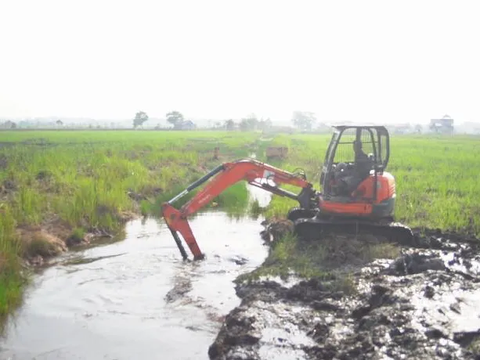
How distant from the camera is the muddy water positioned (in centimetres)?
591

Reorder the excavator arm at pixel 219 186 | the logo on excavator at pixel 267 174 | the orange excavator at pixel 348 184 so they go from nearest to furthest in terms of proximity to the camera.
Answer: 1. the excavator arm at pixel 219 186
2. the orange excavator at pixel 348 184
3. the logo on excavator at pixel 267 174

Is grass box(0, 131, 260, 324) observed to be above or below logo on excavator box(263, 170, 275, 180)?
below

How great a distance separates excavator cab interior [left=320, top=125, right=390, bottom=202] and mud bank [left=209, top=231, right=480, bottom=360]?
5.71 ft

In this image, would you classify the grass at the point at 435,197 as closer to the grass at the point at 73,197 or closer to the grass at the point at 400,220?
the grass at the point at 400,220

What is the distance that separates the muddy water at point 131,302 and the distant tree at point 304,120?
14761 cm

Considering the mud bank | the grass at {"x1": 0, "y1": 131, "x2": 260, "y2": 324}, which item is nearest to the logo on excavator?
the mud bank

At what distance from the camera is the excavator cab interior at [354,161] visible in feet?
30.8

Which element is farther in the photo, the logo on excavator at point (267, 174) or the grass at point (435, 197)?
the grass at point (435, 197)

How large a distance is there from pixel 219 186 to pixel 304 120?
495 ft

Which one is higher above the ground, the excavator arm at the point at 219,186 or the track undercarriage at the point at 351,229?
the excavator arm at the point at 219,186

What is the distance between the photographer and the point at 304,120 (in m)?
158

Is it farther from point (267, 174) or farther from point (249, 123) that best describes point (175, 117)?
point (267, 174)

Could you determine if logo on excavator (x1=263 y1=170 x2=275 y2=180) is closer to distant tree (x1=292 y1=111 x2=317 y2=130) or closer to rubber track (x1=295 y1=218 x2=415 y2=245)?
rubber track (x1=295 y1=218 x2=415 y2=245)

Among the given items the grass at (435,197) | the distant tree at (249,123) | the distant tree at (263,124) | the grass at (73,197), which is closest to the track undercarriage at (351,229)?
the grass at (435,197)
